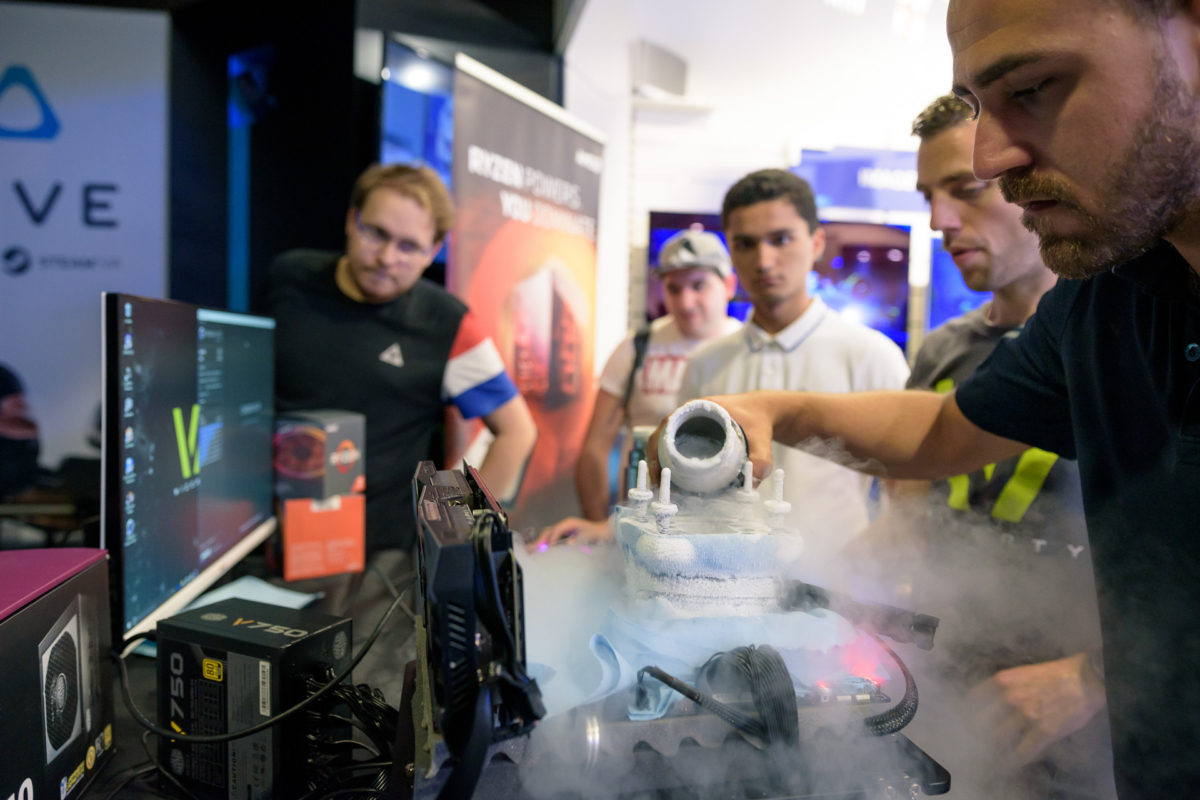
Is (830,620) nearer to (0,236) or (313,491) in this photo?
(313,491)

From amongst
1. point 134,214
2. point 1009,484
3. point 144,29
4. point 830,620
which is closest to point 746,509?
point 830,620

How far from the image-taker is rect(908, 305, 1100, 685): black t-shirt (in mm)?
848

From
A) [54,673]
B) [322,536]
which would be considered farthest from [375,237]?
[54,673]

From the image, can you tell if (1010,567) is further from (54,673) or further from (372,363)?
(372,363)

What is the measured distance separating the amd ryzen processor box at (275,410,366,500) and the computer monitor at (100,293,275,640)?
0.23 ft

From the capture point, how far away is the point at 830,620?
661 mm

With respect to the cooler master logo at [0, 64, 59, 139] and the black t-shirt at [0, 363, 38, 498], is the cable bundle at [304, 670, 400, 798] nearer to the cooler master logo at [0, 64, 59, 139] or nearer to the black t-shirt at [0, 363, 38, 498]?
the black t-shirt at [0, 363, 38, 498]

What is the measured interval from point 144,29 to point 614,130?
261 centimetres

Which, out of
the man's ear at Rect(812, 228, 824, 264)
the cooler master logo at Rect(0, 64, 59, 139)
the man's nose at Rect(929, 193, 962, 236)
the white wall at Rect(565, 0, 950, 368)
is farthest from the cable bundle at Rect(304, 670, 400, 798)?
the cooler master logo at Rect(0, 64, 59, 139)

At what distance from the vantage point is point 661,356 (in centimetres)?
264

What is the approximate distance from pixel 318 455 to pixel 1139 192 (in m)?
1.51

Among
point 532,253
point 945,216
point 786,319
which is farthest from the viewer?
point 532,253

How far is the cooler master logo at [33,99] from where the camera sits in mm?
3461

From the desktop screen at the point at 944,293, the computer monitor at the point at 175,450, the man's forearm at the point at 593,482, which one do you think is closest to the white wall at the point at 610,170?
the man's forearm at the point at 593,482
